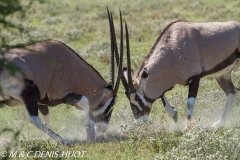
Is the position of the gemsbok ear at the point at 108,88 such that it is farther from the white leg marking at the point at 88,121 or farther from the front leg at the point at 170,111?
the front leg at the point at 170,111

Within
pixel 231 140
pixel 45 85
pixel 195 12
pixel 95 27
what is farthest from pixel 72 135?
pixel 195 12

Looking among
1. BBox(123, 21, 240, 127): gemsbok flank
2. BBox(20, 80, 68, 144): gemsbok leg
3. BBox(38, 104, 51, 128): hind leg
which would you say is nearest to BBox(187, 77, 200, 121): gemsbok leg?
BBox(123, 21, 240, 127): gemsbok flank

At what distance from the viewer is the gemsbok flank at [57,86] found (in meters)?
9.57

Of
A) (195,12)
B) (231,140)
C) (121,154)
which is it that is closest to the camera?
(231,140)

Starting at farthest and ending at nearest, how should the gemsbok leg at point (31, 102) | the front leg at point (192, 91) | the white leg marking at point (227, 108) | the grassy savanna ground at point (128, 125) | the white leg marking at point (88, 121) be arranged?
the white leg marking at point (227, 108) < the front leg at point (192, 91) < the white leg marking at point (88, 121) < the gemsbok leg at point (31, 102) < the grassy savanna ground at point (128, 125)

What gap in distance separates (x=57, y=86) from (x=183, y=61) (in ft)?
7.30

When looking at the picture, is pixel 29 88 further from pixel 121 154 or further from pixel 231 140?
pixel 231 140

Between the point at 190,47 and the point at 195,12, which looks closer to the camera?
the point at 190,47

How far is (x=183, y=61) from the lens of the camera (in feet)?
34.4

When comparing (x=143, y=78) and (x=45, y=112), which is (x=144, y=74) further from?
(x=45, y=112)

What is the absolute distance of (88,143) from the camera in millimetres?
9383

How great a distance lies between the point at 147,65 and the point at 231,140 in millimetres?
3691

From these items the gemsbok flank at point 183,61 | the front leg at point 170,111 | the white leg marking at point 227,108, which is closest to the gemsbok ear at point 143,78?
the gemsbok flank at point 183,61

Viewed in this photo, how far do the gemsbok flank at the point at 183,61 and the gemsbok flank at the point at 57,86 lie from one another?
Result: 0.49m
